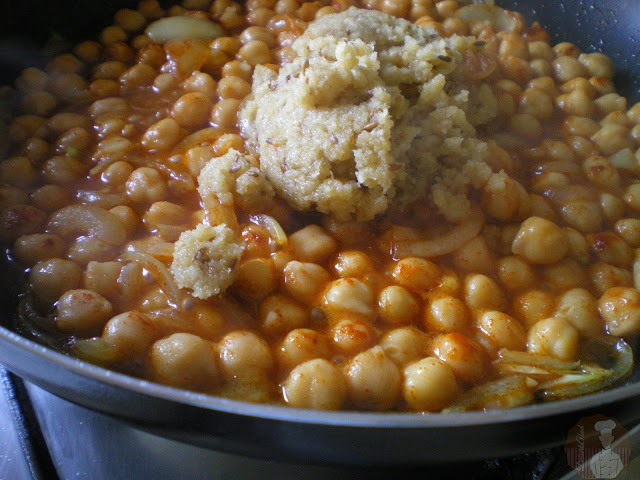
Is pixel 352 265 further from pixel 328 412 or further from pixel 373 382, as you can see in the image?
pixel 328 412

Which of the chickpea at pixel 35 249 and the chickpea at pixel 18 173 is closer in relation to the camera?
the chickpea at pixel 35 249

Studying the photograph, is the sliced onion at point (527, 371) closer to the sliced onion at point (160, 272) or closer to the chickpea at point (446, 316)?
the chickpea at point (446, 316)

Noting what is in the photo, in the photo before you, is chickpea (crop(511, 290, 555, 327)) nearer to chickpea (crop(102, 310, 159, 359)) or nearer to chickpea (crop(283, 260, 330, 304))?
chickpea (crop(283, 260, 330, 304))

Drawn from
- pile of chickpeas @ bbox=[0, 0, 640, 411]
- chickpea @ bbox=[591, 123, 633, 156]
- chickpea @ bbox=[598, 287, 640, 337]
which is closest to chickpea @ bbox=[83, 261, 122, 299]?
pile of chickpeas @ bbox=[0, 0, 640, 411]

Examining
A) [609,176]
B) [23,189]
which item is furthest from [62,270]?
[609,176]

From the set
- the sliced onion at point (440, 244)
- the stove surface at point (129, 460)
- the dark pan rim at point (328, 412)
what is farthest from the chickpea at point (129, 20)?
the dark pan rim at point (328, 412)

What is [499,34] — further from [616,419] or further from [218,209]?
[616,419]

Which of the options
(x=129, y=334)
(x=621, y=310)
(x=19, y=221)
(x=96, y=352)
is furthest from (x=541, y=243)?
(x=19, y=221)
